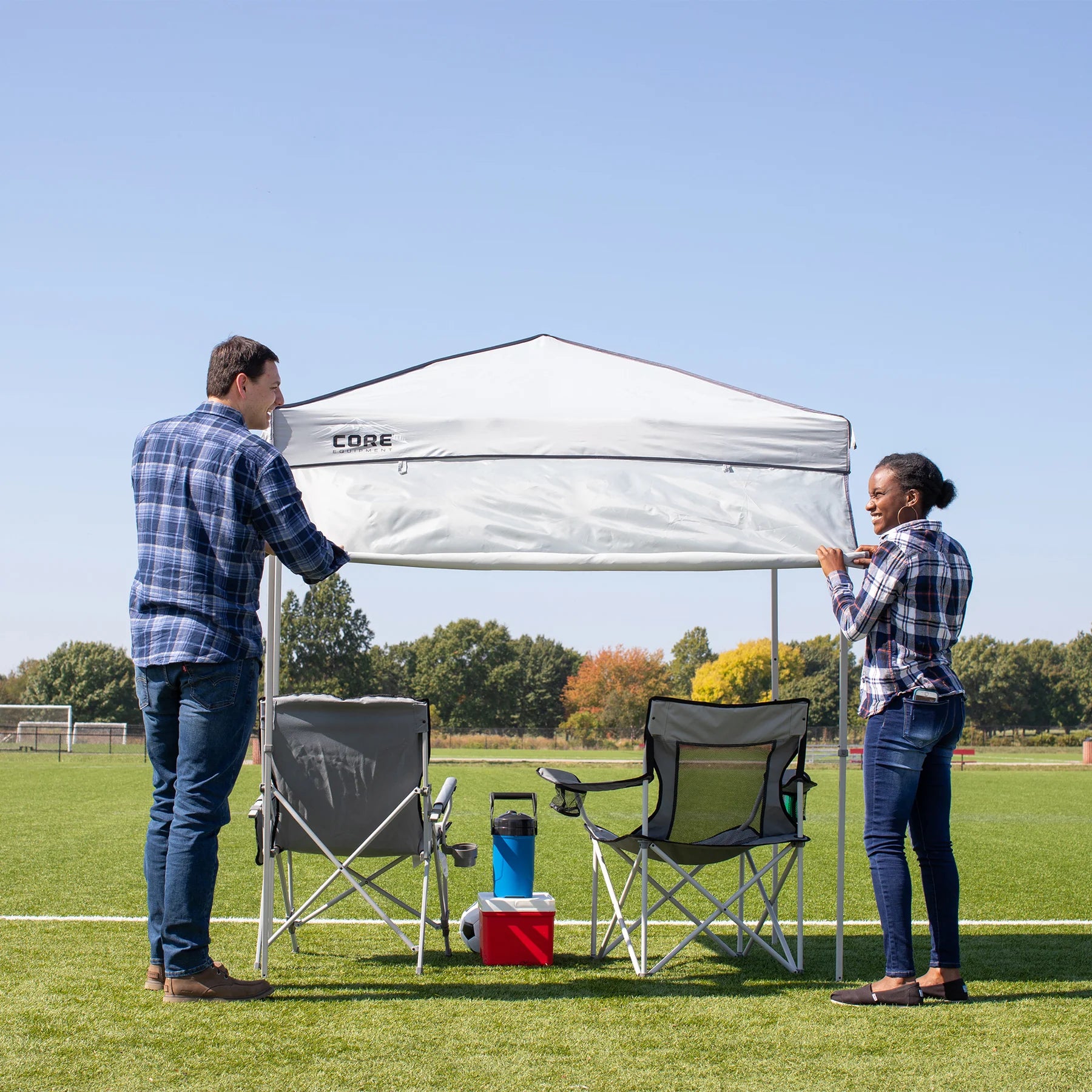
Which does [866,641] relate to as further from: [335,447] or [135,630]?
[135,630]

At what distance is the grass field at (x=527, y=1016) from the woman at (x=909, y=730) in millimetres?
191

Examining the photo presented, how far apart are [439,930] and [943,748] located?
220 cm

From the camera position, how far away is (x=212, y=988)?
10.2 feet

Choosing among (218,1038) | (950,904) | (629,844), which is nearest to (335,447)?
(629,844)

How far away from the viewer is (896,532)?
3.39m

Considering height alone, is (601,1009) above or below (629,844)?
below

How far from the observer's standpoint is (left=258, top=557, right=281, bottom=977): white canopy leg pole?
358cm

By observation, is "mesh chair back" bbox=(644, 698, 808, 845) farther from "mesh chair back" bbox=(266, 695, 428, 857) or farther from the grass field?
"mesh chair back" bbox=(266, 695, 428, 857)

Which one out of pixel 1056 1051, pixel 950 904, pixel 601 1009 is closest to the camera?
pixel 1056 1051

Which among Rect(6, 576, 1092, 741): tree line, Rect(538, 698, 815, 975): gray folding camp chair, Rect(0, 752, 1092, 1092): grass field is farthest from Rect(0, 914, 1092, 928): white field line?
Rect(6, 576, 1092, 741): tree line

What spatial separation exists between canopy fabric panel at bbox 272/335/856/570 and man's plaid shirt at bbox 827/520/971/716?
479 millimetres

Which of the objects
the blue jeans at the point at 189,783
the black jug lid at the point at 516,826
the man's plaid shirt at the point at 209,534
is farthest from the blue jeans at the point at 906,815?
the blue jeans at the point at 189,783

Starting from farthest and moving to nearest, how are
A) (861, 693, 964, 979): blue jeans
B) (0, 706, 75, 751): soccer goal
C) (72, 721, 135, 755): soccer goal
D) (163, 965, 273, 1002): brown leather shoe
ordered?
(0, 706, 75, 751): soccer goal, (72, 721, 135, 755): soccer goal, (861, 693, 964, 979): blue jeans, (163, 965, 273, 1002): brown leather shoe

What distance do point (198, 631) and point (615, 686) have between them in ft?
234
